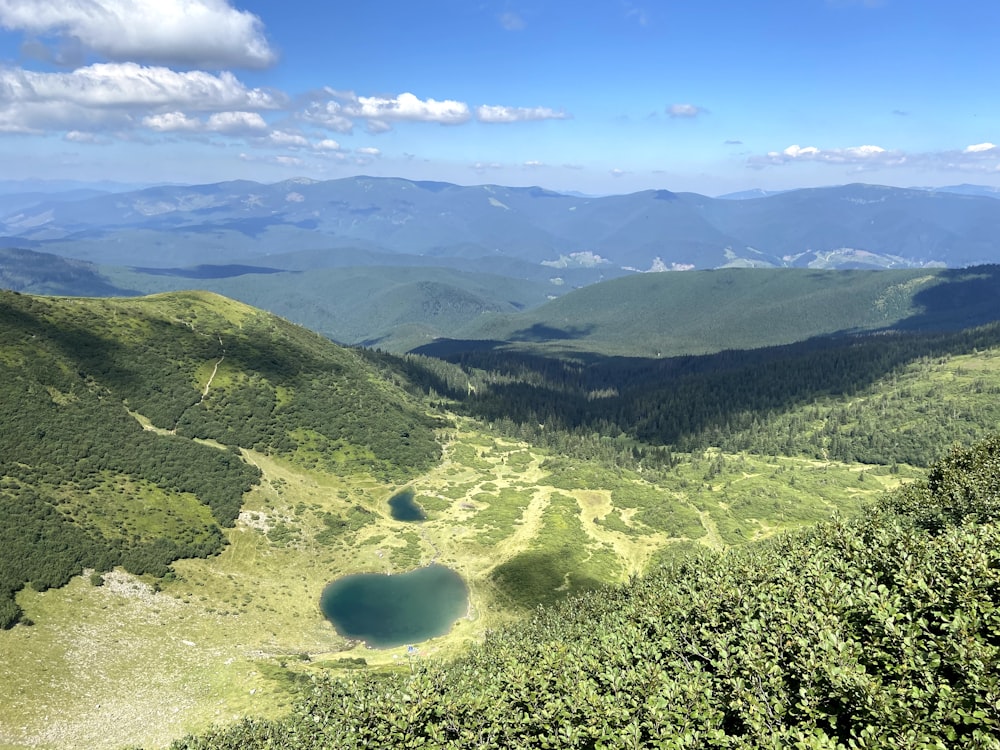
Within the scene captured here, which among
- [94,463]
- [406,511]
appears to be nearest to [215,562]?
[94,463]

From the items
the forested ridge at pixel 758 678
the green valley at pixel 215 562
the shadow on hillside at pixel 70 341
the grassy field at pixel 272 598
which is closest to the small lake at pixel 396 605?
the green valley at pixel 215 562

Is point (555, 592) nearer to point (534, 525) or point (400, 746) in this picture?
point (534, 525)

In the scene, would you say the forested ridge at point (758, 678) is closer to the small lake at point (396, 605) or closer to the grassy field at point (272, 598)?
the grassy field at point (272, 598)

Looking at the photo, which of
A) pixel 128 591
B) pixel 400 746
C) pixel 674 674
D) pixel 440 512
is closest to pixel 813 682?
pixel 674 674

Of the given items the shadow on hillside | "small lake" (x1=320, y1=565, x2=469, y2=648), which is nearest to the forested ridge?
"small lake" (x1=320, y1=565, x2=469, y2=648)

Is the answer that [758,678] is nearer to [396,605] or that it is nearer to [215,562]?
[396,605]

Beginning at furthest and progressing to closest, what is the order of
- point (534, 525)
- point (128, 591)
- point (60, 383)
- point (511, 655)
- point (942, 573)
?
point (534, 525) → point (60, 383) → point (128, 591) → point (511, 655) → point (942, 573)
